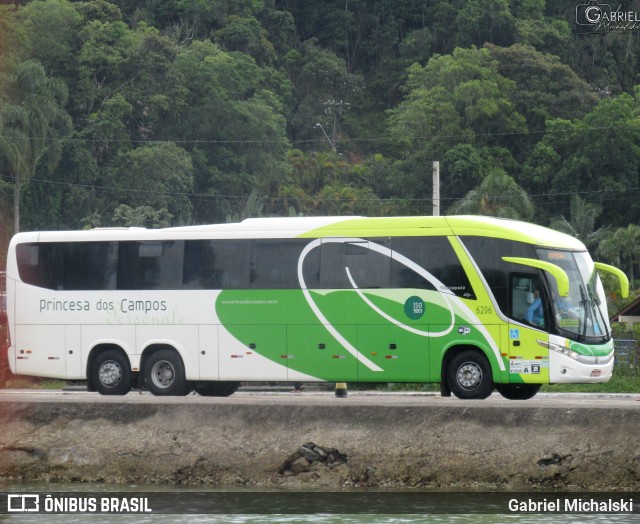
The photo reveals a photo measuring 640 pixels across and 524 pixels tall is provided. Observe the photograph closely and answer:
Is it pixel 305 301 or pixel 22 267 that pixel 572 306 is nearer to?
pixel 305 301

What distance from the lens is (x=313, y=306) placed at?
23.3 meters

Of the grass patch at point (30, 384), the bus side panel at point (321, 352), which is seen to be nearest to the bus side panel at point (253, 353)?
the bus side panel at point (321, 352)

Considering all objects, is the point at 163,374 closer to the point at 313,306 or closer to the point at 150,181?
the point at 313,306

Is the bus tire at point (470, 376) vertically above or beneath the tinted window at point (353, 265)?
beneath

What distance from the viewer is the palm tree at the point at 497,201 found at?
65.5 metres

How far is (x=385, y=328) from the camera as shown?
75.1 feet

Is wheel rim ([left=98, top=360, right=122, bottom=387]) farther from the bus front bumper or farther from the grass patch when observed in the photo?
the grass patch

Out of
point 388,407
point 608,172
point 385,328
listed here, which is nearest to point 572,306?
point 385,328

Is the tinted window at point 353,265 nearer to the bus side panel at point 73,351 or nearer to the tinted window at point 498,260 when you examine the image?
the tinted window at point 498,260

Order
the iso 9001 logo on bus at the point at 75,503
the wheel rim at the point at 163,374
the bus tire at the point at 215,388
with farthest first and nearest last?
the bus tire at the point at 215,388
the wheel rim at the point at 163,374
the iso 9001 logo on bus at the point at 75,503

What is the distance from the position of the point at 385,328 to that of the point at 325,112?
8509cm

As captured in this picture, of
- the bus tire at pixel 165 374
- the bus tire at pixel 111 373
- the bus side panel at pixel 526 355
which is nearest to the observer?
the bus side panel at pixel 526 355

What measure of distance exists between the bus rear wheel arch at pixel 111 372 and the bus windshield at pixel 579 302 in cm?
743

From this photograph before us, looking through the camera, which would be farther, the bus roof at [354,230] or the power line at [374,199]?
the power line at [374,199]
